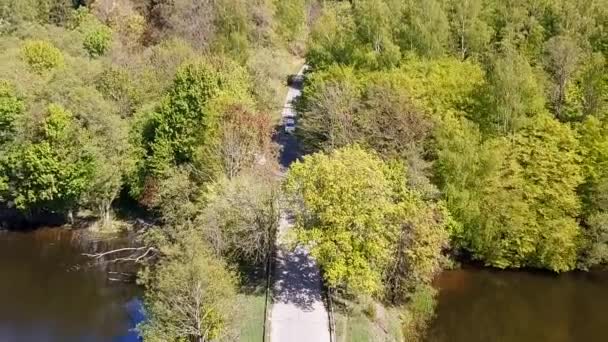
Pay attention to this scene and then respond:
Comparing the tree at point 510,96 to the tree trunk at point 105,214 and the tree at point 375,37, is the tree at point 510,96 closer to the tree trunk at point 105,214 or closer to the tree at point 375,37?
the tree at point 375,37

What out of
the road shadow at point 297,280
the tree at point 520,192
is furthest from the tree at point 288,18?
the road shadow at point 297,280

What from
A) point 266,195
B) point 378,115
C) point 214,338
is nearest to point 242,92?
point 378,115

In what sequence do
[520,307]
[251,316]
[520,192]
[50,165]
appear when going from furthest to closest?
[50,165], [520,192], [520,307], [251,316]

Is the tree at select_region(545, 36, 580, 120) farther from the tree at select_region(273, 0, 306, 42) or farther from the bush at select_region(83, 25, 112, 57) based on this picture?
the bush at select_region(83, 25, 112, 57)

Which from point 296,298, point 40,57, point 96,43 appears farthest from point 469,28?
point 40,57

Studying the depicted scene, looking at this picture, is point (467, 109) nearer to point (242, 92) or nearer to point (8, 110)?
point (242, 92)

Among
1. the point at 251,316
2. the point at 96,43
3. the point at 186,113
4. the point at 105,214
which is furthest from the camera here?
Answer: the point at 96,43

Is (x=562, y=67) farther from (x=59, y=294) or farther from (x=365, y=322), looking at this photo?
(x=59, y=294)
